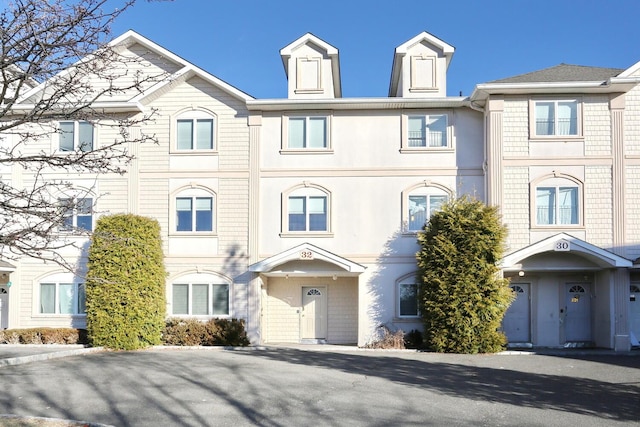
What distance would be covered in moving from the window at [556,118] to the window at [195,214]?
11.6m

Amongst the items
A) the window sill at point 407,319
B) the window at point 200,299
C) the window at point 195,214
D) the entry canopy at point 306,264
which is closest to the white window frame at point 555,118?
the window sill at point 407,319

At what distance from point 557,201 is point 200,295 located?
1269cm

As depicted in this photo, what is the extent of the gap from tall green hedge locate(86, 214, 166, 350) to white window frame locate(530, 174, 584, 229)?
12635mm

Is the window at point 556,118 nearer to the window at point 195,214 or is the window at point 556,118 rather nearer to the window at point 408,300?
the window at point 408,300

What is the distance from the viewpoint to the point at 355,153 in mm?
23828

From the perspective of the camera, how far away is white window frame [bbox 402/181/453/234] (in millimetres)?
23484

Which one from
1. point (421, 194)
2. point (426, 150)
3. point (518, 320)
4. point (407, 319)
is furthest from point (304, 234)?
point (518, 320)

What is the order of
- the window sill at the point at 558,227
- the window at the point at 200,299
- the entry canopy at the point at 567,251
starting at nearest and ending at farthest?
the entry canopy at the point at 567,251
the window sill at the point at 558,227
the window at the point at 200,299

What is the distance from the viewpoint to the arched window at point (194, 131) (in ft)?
79.4

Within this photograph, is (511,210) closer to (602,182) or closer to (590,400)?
(602,182)

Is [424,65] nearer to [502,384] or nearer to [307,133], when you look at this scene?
[307,133]

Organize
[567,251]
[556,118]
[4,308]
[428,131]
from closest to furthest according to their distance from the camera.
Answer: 1. [567,251]
2. [556,118]
3. [428,131]
4. [4,308]

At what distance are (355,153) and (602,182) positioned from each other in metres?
8.33

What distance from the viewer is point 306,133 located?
944 inches
